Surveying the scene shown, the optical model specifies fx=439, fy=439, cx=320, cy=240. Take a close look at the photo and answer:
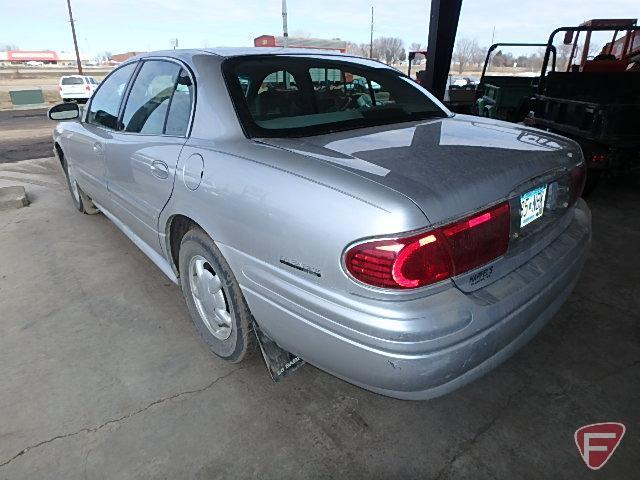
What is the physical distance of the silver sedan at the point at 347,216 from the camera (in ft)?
4.81

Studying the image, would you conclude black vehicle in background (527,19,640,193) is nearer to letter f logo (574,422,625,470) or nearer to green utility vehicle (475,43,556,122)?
green utility vehicle (475,43,556,122)

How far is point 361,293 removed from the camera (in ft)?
4.87

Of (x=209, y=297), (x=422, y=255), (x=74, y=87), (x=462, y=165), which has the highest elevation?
(x=462, y=165)

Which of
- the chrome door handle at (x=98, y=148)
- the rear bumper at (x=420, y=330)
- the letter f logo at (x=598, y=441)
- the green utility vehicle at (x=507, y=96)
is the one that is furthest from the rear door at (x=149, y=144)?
the green utility vehicle at (x=507, y=96)

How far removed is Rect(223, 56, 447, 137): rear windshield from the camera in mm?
2102

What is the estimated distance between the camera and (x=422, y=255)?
1443 millimetres

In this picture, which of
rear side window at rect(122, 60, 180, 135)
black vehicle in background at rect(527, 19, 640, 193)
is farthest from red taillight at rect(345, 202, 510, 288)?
black vehicle in background at rect(527, 19, 640, 193)

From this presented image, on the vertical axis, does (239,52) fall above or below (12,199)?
above

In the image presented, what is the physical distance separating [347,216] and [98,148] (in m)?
2.54

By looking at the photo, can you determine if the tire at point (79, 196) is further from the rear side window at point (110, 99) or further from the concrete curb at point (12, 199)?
the rear side window at point (110, 99)

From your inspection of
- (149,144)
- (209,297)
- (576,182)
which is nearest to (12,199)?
(149,144)

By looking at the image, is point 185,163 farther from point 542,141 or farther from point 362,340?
point 542,141

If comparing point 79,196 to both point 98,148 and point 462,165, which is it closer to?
point 98,148

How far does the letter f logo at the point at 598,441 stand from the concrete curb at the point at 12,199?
587 centimetres
